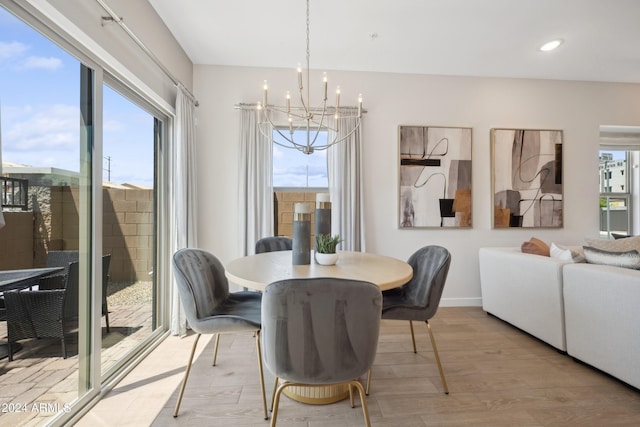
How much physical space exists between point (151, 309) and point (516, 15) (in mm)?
3913

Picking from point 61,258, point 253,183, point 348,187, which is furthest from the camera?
point 348,187

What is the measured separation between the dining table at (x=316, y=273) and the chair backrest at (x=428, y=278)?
18cm

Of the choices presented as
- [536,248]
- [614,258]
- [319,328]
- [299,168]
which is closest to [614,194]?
[536,248]

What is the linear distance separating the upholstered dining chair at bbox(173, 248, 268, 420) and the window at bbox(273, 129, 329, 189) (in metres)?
1.54

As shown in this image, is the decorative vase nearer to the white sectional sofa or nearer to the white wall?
the white wall

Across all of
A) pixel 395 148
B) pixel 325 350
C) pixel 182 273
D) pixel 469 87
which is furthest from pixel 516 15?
pixel 182 273

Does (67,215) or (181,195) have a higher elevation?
(181,195)

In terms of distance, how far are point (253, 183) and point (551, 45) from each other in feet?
10.4

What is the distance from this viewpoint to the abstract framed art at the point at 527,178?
3.43 meters

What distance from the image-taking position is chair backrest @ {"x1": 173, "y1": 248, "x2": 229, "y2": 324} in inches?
62.8

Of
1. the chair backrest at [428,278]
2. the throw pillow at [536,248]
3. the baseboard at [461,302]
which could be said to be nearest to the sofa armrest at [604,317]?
the throw pillow at [536,248]

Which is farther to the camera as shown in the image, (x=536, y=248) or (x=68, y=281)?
(x=536, y=248)

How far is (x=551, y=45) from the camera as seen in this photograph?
282 centimetres

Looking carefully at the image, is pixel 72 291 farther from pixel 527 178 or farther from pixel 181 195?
pixel 527 178
